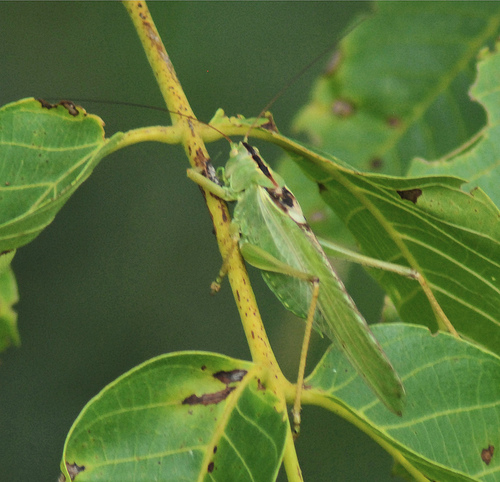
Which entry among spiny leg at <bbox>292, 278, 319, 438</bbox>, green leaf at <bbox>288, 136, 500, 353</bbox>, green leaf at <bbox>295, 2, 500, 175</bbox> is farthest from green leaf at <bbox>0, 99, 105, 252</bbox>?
green leaf at <bbox>295, 2, 500, 175</bbox>

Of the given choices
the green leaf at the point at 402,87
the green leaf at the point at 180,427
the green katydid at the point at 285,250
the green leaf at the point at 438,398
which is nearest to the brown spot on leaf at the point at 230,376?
the green leaf at the point at 180,427

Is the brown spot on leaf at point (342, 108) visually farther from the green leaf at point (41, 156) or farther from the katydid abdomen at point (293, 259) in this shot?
the green leaf at point (41, 156)

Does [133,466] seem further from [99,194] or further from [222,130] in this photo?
[99,194]

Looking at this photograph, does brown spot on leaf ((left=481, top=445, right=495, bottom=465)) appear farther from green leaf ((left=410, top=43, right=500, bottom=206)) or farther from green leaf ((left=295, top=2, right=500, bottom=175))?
green leaf ((left=295, top=2, right=500, bottom=175))

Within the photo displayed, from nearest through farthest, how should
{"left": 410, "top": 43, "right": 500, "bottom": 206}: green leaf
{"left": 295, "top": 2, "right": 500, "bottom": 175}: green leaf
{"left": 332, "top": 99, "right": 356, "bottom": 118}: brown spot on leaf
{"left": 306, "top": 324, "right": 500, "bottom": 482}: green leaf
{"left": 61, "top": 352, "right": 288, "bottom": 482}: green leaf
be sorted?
{"left": 61, "top": 352, "right": 288, "bottom": 482}: green leaf
{"left": 306, "top": 324, "right": 500, "bottom": 482}: green leaf
{"left": 410, "top": 43, "right": 500, "bottom": 206}: green leaf
{"left": 295, "top": 2, "right": 500, "bottom": 175}: green leaf
{"left": 332, "top": 99, "right": 356, "bottom": 118}: brown spot on leaf

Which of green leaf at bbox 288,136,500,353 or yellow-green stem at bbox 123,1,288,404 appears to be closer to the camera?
yellow-green stem at bbox 123,1,288,404

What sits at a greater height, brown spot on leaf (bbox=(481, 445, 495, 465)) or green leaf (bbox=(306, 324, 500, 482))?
green leaf (bbox=(306, 324, 500, 482))
